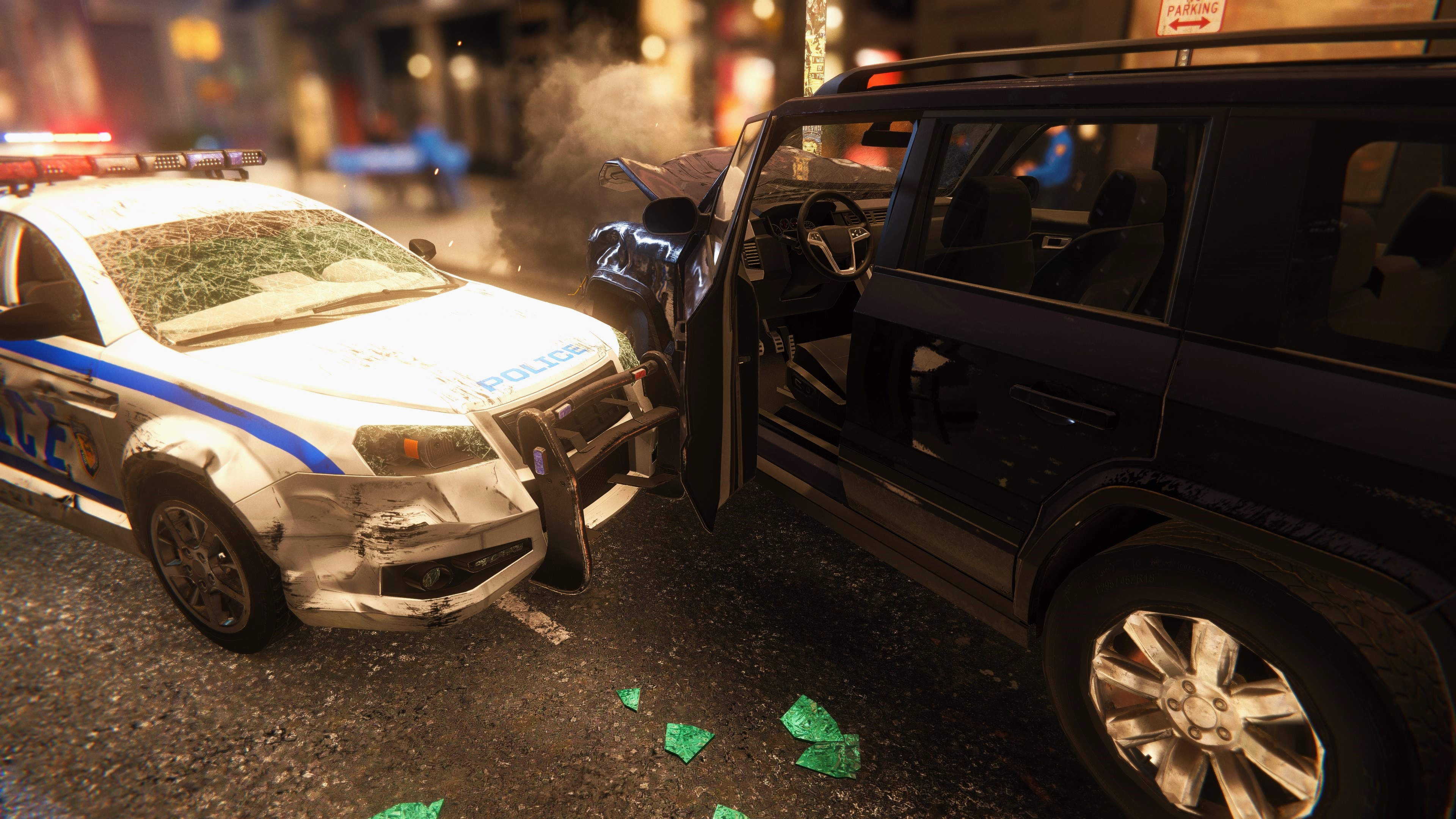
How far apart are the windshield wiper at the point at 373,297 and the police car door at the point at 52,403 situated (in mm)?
757

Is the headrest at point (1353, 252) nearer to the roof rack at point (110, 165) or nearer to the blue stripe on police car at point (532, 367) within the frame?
the blue stripe on police car at point (532, 367)

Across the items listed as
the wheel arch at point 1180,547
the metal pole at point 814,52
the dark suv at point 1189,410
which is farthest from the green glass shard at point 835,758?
the metal pole at point 814,52

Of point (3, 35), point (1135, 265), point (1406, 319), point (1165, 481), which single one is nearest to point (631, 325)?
point (1135, 265)

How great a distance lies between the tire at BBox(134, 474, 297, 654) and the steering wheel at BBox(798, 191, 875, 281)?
2.30 m

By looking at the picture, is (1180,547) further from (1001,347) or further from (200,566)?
(200,566)

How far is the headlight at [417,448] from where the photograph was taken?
239 cm

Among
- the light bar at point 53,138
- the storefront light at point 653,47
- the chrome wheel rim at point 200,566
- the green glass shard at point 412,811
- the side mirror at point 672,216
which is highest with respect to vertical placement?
the storefront light at point 653,47

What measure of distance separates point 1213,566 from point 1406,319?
0.68 metres

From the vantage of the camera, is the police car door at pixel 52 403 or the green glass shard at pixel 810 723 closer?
the green glass shard at pixel 810 723

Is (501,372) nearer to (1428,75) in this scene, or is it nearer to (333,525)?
(333,525)

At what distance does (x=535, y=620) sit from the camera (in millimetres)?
3059

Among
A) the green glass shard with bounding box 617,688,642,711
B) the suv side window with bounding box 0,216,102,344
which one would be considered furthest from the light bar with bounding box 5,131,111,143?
the green glass shard with bounding box 617,688,642,711

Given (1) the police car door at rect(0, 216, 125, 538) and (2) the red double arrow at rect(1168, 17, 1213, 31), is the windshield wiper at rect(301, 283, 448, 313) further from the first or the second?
(2) the red double arrow at rect(1168, 17, 1213, 31)

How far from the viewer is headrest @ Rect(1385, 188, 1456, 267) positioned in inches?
71.2
